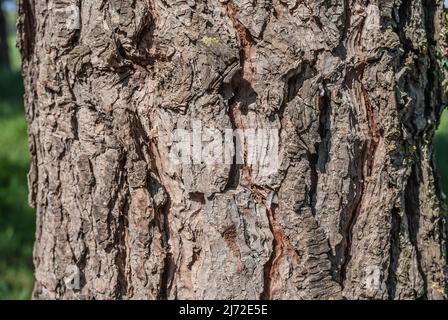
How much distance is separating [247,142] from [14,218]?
2.85 meters

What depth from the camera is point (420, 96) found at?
1637mm

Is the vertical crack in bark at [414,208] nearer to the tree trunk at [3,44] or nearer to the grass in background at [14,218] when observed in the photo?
the grass in background at [14,218]

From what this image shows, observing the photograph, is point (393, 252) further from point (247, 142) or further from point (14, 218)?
point (14, 218)

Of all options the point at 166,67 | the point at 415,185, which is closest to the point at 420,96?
the point at 415,185

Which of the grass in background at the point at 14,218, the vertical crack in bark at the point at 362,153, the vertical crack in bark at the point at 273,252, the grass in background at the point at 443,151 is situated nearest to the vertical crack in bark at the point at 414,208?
the vertical crack in bark at the point at 362,153

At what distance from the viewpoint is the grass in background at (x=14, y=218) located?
3191 mm

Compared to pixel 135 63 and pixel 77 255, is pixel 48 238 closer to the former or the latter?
pixel 77 255

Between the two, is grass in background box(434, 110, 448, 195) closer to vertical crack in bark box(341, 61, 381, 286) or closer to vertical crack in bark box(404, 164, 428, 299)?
vertical crack in bark box(404, 164, 428, 299)

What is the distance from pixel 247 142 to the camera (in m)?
1.50

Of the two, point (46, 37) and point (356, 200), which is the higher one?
point (46, 37)

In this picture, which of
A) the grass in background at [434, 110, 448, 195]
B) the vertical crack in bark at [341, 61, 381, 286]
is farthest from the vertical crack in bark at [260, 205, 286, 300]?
the grass in background at [434, 110, 448, 195]

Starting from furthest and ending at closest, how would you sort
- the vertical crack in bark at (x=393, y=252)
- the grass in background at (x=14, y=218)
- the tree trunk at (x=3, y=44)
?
the tree trunk at (x=3, y=44) < the grass in background at (x=14, y=218) < the vertical crack in bark at (x=393, y=252)

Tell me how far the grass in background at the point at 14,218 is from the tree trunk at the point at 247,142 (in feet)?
4.93
